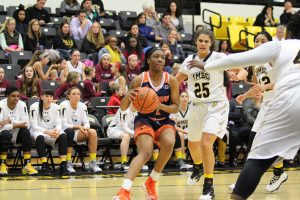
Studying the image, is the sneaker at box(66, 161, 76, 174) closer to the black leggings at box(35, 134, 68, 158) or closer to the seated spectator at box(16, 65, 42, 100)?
the black leggings at box(35, 134, 68, 158)

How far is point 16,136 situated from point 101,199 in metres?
3.77

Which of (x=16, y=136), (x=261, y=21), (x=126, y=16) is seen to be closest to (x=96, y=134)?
(x=16, y=136)

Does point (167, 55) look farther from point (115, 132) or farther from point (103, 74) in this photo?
point (115, 132)

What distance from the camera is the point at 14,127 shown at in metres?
11.3

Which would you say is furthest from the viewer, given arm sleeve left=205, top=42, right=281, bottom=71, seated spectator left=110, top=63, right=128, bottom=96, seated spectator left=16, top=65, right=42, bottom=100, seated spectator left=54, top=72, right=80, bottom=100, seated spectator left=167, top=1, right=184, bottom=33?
seated spectator left=167, top=1, right=184, bottom=33

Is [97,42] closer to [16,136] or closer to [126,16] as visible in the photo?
[126,16]

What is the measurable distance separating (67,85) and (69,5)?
15.3 ft

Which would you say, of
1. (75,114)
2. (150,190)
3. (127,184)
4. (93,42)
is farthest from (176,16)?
(127,184)

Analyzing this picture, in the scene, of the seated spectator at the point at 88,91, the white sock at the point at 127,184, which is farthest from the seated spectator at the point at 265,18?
the white sock at the point at 127,184

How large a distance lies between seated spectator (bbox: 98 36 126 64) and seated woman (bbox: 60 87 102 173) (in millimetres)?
2921

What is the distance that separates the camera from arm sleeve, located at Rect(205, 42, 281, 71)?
16.3 ft

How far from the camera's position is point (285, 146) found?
4859 mm

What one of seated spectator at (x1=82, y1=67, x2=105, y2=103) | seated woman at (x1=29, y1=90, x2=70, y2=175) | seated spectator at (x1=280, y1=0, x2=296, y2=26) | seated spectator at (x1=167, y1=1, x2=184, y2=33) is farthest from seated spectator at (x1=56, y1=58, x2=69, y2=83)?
seated spectator at (x1=280, y1=0, x2=296, y2=26)

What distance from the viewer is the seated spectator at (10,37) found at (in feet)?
47.2
